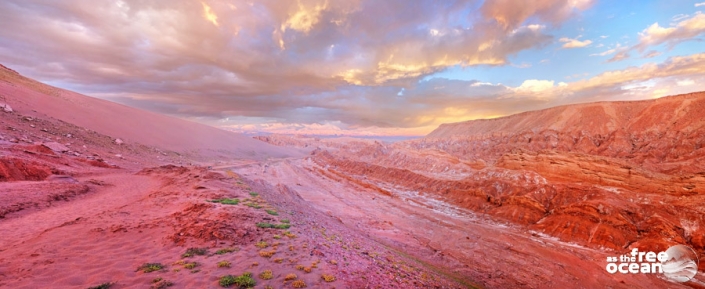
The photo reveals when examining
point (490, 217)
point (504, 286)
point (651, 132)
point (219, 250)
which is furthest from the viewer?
point (651, 132)

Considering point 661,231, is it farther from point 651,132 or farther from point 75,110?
point 75,110

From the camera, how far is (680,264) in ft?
58.3

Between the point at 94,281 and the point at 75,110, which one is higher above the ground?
the point at 75,110

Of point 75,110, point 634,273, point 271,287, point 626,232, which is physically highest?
point 75,110

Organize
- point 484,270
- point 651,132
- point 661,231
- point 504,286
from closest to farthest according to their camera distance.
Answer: point 504,286, point 484,270, point 661,231, point 651,132

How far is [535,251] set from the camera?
19219mm

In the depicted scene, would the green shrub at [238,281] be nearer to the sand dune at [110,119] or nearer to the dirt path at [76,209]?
the dirt path at [76,209]

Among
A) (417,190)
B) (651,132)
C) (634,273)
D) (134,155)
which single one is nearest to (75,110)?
(134,155)

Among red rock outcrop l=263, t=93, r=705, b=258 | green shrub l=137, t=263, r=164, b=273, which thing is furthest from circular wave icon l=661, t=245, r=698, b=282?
green shrub l=137, t=263, r=164, b=273

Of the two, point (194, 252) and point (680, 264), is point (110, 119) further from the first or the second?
point (680, 264)

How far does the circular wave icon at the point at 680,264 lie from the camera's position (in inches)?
642

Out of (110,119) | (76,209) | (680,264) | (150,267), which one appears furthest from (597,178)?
(110,119)

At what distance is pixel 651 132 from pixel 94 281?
84336 millimetres

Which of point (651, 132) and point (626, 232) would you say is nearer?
point (626, 232)
